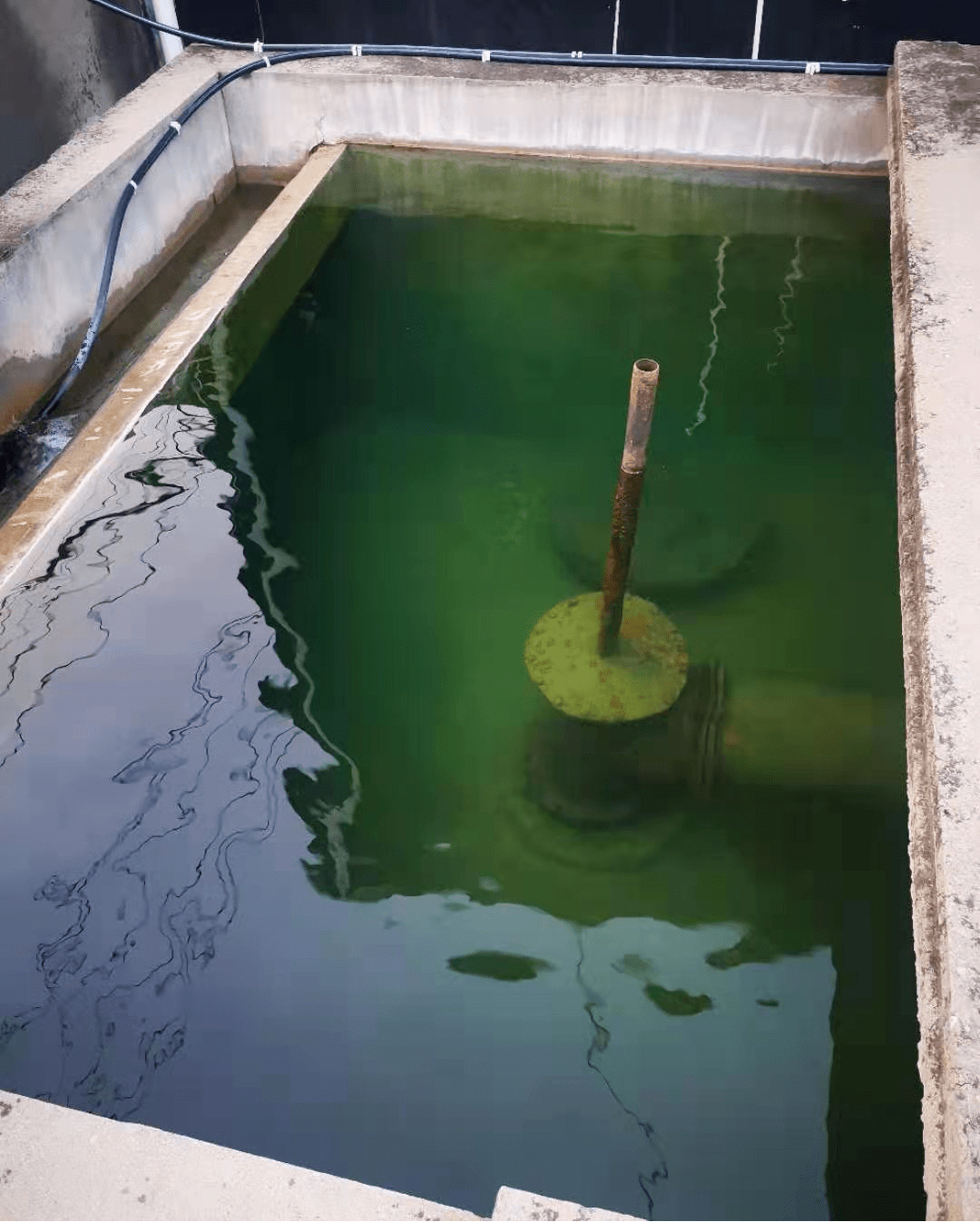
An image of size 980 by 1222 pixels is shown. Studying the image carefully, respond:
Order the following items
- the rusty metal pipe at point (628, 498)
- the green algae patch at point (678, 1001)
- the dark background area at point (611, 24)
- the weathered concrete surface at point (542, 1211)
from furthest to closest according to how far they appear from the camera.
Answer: the dark background area at point (611, 24) → the rusty metal pipe at point (628, 498) → the green algae patch at point (678, 1001) → the weathered concrete surface at point (542, 1211)

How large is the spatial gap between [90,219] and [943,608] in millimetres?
3946

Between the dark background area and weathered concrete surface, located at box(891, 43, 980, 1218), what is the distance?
2.08 m

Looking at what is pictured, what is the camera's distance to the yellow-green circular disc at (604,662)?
11.2 feet

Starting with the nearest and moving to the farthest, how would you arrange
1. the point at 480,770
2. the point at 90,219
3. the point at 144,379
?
1. the point at 480,770
2. the point at 144,379
3. the point at 90,219

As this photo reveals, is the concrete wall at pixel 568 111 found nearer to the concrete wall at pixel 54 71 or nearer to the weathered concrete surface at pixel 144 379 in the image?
the weathered concrete surface at pixel 144 379

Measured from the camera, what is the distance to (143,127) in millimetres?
5012

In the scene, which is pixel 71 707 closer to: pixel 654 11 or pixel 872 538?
pixel 872 538

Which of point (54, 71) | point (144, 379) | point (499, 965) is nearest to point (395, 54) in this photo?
point (54, 71)

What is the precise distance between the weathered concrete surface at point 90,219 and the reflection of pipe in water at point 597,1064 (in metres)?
3.04

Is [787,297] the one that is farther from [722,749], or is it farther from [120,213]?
[120,213]

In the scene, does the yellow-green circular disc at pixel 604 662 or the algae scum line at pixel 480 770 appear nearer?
the algae scum line at pixel 480 770

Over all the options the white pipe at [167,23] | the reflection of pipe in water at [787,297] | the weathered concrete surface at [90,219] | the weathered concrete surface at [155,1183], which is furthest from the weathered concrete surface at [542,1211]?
the white pipe at [167,23]

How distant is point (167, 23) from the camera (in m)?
6.28

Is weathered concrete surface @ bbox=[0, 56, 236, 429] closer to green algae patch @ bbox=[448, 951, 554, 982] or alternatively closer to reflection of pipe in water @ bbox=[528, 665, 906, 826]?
reflection of pipe in water @ bbox=[528, 665, 906, 826]
